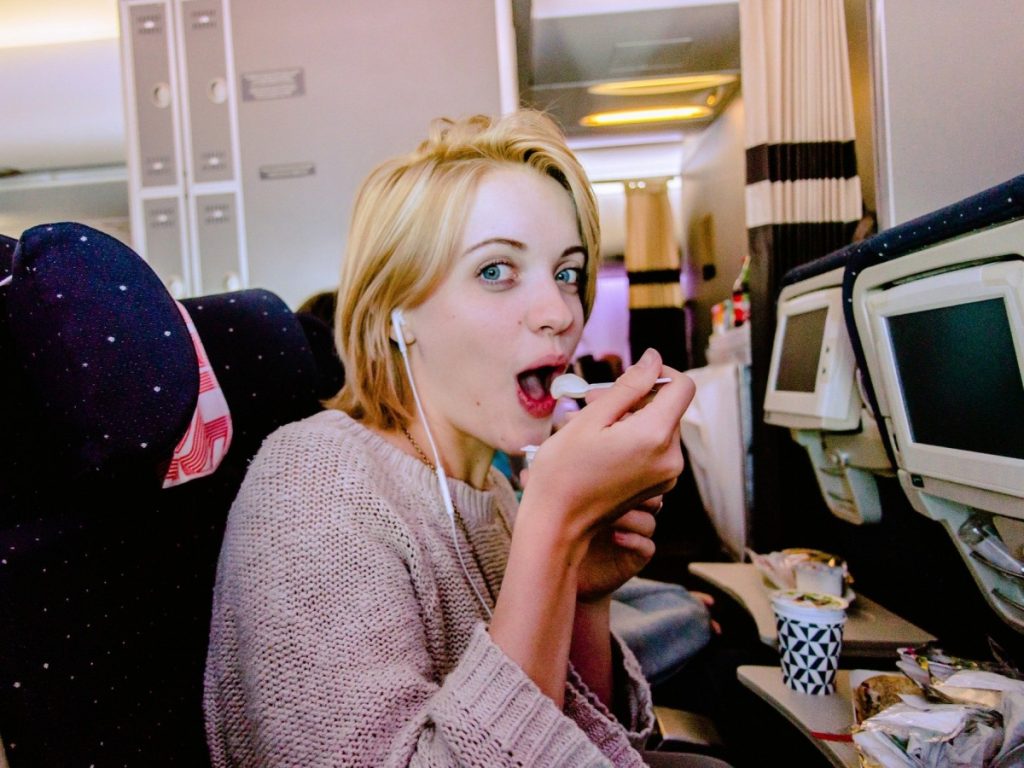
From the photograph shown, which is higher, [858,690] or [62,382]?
[62,382]

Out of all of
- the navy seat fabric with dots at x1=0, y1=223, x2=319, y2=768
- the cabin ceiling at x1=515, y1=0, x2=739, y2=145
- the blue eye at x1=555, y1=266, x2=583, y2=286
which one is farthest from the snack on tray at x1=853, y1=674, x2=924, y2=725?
the cabin ceiling at x1=515, y1=0, x2=739, y2=145

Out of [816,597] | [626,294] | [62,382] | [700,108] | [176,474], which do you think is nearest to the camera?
[62,382]

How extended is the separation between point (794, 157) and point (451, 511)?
197cm

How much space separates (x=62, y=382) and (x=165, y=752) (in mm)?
377

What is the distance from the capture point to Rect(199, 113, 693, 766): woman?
73 centimetres

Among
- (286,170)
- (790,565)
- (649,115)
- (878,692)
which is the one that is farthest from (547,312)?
(649,115)

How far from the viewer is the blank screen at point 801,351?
5.44 ft

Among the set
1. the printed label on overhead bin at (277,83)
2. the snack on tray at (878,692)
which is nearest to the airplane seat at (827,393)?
the snack on tray at (878,692)

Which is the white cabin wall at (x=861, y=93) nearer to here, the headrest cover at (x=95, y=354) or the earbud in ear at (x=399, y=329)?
the earbud in ear at (x=399, y=329)

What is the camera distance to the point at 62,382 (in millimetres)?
674

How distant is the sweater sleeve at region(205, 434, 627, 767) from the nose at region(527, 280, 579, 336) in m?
0.33

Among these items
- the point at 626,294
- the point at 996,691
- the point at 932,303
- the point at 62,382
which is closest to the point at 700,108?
the point at 626,294

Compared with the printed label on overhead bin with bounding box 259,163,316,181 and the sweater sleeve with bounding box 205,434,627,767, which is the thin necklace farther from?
the printed label on overhead bin with bounding box 259,163,316,181

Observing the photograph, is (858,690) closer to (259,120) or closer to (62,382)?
(62,382)
